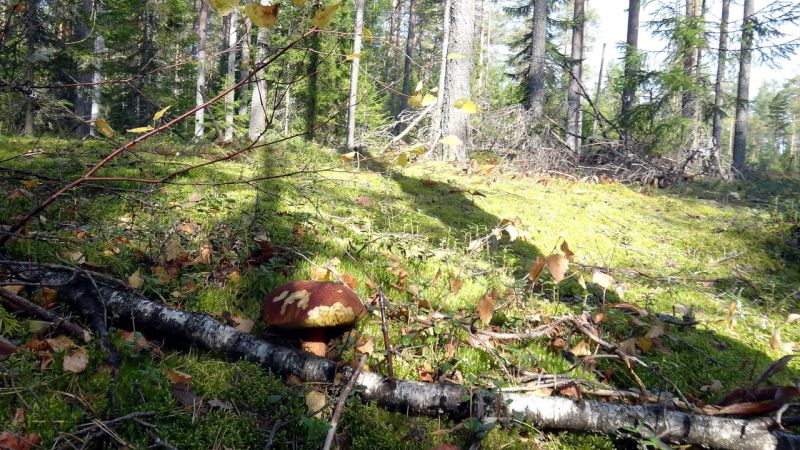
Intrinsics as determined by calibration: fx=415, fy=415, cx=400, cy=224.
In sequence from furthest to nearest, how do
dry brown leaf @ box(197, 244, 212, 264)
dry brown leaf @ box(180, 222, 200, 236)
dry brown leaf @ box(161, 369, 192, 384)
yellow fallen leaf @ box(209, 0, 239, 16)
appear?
1. dry brown leaf @ box(180, 222, 200, 236)
2. dry brown leaf @ box(197, 244, 212, 264)
3. dry brown leaf @ box(161, 369, 192, 384)
4. yellow fallen leaf @ box(209, 0, 239, 16)

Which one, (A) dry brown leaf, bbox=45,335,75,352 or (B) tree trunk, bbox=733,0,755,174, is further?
(B) tree trunk, bbox=733,0,755,174

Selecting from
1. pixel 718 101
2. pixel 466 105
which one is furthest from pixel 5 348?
pixel 718 101

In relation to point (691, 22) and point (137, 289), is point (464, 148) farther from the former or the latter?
point (691, 22)

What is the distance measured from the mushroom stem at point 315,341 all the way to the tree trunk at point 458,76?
834 centimetres

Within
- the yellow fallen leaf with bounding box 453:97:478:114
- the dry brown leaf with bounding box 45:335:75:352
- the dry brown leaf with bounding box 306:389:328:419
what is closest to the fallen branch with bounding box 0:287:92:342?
the dry brown leaf with bounding box 45:335:75:352

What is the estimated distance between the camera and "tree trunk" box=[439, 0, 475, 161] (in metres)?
10.2

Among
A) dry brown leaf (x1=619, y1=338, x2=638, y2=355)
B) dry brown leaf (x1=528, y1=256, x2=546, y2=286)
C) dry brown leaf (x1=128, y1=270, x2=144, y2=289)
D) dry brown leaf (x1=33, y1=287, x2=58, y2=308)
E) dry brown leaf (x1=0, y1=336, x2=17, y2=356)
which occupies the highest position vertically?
dry brown leaf (x1=528, y1=256, x2=546, y2=286)

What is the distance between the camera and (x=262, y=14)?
1.37m

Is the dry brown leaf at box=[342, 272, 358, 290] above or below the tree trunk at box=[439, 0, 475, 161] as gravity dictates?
below

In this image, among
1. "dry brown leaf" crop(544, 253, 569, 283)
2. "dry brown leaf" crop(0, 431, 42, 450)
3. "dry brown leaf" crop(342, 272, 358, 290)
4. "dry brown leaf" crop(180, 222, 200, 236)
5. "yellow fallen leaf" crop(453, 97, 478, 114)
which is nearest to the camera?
"dry brown leaf" crop(0, 431, 42, 450)

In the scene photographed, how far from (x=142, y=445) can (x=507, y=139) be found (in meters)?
11.8

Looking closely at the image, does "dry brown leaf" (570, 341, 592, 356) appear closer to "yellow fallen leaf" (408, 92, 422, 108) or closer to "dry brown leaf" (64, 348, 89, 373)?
"yellow fallen leaf" (408, 92, 422, 108)

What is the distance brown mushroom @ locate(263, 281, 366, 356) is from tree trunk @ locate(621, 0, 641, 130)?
14.1 meters

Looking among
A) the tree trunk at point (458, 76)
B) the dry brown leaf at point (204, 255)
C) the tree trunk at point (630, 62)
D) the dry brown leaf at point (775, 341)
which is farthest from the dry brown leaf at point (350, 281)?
the tree trunk at point (630, 62)
